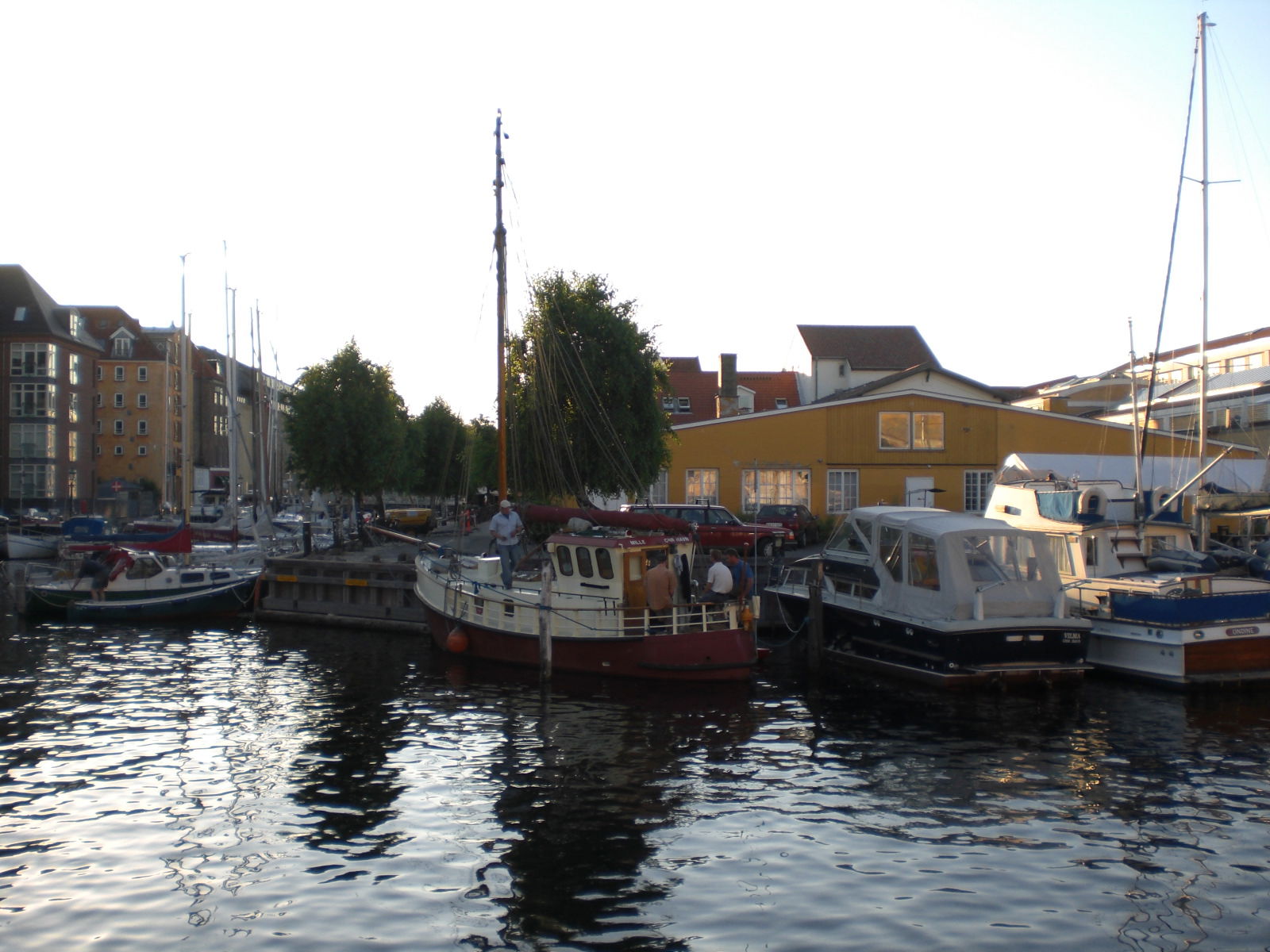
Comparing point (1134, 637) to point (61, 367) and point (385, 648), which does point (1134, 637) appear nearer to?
point (385, 648)

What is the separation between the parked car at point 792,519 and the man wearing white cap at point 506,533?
1479 cm

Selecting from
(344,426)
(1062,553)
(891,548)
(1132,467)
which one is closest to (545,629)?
(891,548)

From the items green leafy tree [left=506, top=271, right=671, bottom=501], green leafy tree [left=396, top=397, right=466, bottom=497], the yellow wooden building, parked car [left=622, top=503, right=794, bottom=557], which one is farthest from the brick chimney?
green leafy tree [left=396, top=397, right=466, bottom=497]

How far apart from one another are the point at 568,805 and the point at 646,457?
2623 centimetres

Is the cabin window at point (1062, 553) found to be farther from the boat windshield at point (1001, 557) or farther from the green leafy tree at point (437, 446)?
the green leafy tree at point (437, 446)

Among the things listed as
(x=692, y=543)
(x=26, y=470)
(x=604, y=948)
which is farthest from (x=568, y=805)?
(x=26, y=470)

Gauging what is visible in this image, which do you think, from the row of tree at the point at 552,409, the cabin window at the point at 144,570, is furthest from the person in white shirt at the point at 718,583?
the cabin window at the point at 144,570

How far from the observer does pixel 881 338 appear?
62125mm

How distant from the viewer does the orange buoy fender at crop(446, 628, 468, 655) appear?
73.8 ft

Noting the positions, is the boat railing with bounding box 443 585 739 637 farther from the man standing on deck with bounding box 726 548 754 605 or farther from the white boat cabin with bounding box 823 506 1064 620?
the white boat cabin with bounding box 823 506 1064 620

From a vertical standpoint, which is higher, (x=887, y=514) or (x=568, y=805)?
(x=887, y=514)

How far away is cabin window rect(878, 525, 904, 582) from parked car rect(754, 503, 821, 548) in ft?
46.8

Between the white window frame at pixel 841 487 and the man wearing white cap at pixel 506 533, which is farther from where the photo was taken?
the white window frame at pixel 841 487

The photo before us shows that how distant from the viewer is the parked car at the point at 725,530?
106 ft
